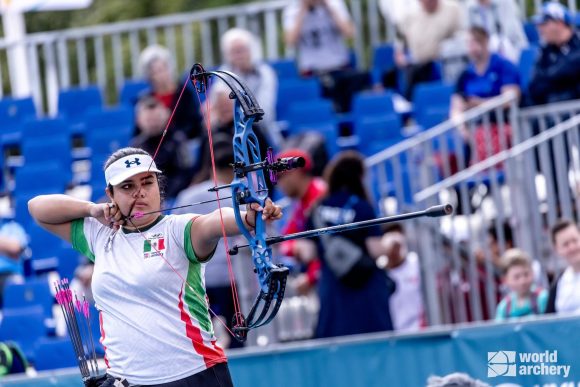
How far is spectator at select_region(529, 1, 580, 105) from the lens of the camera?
11.3 meters

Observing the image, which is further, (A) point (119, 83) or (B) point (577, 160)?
(A) point (119, 83)

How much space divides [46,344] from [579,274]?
3723mm

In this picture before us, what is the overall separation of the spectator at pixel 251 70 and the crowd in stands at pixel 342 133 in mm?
13

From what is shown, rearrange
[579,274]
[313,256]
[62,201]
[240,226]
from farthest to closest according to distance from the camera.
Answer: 1. [313,256]
2. [579,274]
3. [62,201]
4. [240,226]

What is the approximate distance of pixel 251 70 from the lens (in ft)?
43.9

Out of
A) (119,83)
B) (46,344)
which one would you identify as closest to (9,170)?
(119,83)

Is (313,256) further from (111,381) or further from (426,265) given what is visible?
(111,381)

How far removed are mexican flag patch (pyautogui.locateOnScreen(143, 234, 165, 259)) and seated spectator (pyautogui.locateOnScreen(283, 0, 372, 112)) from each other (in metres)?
7.97

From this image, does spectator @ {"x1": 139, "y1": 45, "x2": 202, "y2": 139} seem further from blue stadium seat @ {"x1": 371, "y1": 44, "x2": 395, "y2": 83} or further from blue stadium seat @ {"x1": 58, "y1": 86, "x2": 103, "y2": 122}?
blue stadium seat @ {"x1": 371, "y1": 44, "x2": 395, "y2": 83}

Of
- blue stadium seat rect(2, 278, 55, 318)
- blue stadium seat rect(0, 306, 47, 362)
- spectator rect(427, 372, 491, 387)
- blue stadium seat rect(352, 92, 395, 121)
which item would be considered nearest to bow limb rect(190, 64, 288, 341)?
spectator rect(427, 372, 491, 387)

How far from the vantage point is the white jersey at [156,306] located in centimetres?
634

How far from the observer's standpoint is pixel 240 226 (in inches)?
240

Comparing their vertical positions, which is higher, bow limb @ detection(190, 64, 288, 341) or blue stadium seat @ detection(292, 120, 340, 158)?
blue stadium seat @ detection(292, 120, 340, 158)

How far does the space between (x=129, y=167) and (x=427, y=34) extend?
810cm
